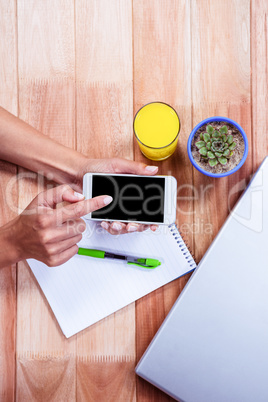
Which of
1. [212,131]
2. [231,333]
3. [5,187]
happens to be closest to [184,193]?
[212,131]

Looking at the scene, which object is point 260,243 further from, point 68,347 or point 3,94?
point 3,94

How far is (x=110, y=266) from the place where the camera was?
0.94 m

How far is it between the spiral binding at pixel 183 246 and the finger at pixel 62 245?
0.25 meters

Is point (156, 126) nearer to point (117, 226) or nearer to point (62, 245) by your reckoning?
point (117, 226)

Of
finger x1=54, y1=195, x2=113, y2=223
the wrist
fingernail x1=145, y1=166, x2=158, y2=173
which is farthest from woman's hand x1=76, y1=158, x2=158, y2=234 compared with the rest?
the wrist

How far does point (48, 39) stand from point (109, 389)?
937 mm

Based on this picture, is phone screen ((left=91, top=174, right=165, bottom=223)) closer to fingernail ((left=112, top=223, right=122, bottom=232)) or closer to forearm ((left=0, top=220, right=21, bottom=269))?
fingernail ((left=112, top=223, right=122, bottom=232))

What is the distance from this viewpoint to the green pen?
2.97ft

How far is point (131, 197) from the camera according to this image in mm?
809

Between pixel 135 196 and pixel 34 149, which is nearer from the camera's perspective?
pixel 135 196

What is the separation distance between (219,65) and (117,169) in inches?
15.1

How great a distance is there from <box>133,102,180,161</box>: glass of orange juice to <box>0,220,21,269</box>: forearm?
0.38 meters

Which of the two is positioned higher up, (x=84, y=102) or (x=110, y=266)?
(x=84, y=102)

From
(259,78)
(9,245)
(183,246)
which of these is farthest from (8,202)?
(259,78)
